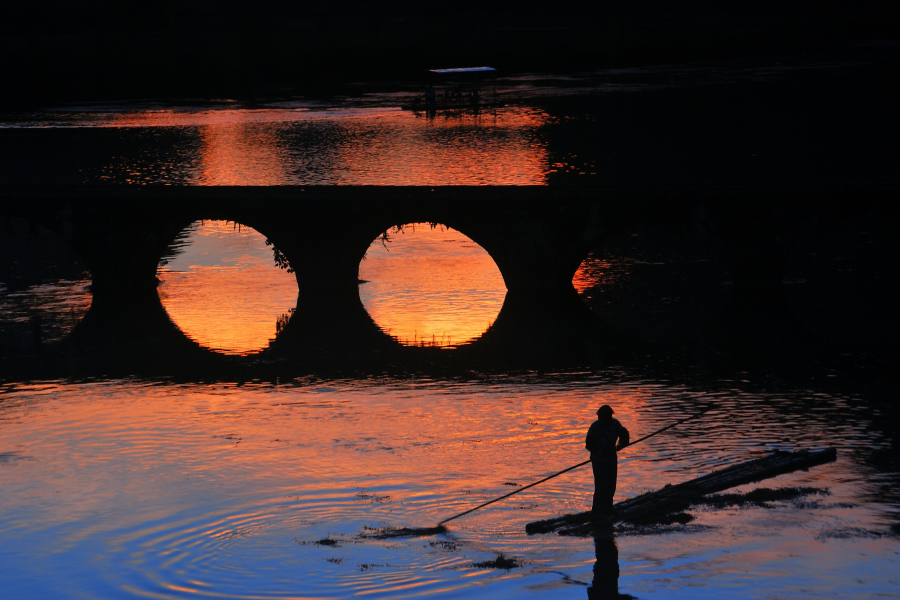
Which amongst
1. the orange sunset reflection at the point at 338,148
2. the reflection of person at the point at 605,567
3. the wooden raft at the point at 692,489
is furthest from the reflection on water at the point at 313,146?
the reflection of person at the point at 605,567

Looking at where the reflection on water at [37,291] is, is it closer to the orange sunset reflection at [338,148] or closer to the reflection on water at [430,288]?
the orange sunset reflection at [338,148]

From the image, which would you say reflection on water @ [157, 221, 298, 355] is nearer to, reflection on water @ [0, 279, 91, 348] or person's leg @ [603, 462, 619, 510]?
reflection on water @ [0, 279, 91, 348]

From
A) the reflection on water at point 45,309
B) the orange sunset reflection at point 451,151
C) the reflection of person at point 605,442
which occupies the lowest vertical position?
the reflection on water at point 45,309

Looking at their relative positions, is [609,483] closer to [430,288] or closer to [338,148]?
[430,288]

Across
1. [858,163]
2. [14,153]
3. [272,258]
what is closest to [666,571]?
[272,258]

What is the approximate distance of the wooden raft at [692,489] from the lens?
24781mm

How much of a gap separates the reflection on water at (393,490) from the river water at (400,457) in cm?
8

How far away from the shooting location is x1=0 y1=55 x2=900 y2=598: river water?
23781mm

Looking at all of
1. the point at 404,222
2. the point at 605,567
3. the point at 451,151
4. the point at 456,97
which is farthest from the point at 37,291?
the point at 456,97

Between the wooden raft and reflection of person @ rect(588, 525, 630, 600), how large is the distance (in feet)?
0.85

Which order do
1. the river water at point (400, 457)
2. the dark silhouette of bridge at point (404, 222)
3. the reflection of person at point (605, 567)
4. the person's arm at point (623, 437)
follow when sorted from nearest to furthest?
1. the reflection of person at point (605, 567)
2. the person's arm at point (623, 437)
3. the river water at point (400, 457)
4. the dark silhouette of bridge at point (404, 222)

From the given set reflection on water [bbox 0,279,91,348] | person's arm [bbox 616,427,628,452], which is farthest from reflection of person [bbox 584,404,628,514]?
reflection on water [bbox 0,279,91,348]

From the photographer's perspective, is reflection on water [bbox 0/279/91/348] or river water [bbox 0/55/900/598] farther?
reflection on water [bbox 0/279/91/348]

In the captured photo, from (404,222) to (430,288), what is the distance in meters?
7.95
